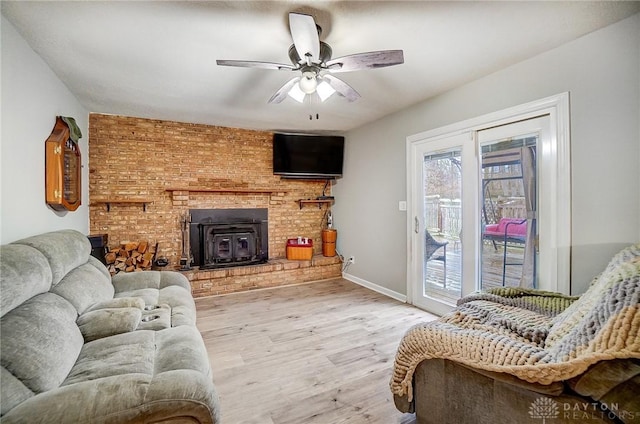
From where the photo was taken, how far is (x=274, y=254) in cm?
479

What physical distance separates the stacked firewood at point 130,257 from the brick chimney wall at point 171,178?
6.8 inches

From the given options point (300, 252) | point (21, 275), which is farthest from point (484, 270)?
point (21, 275)

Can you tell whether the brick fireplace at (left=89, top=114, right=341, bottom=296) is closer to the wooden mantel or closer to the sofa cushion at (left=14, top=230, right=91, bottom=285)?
the wooden mantel

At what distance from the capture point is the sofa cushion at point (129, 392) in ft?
2.98

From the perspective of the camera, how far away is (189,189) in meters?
4.06

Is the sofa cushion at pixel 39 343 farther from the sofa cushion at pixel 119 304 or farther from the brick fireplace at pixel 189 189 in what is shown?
the brick fireplace at pixel 189 189

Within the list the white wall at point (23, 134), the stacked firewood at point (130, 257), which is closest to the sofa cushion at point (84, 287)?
the white wall at point (23, 134)

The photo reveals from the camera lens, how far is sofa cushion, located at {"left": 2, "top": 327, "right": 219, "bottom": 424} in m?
0.91

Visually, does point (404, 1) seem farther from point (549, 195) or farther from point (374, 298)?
point (374, 298)

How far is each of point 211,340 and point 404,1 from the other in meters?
3.01

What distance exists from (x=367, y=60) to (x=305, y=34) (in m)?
0.45

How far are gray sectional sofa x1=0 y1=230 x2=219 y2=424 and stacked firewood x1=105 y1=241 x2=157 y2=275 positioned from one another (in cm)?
168

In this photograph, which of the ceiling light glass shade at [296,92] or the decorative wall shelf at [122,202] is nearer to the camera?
the ceiling light glass shade at [296,92]

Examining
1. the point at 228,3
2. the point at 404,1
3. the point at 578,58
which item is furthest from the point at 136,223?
the point at 578,58
